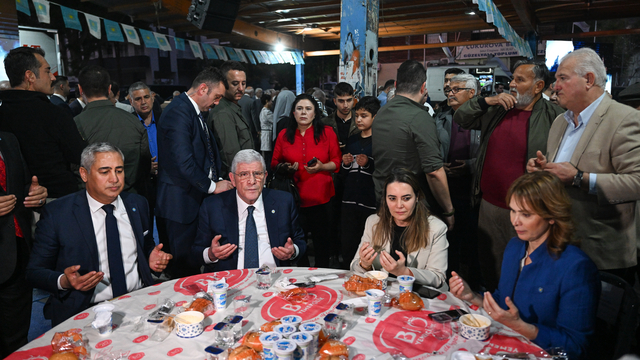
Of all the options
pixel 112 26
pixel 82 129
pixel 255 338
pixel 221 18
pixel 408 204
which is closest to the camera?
pixel 255 338

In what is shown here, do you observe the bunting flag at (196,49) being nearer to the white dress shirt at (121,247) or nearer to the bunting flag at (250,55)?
the bunting flag at (250,55)

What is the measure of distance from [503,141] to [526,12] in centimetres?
885

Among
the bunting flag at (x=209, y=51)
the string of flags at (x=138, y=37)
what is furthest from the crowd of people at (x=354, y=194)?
the bunting flag at (x=209, y=51)

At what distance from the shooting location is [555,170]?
2.15 meters

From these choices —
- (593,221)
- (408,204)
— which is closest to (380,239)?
(408,204)

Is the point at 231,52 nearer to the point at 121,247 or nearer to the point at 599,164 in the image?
the point at 121,247

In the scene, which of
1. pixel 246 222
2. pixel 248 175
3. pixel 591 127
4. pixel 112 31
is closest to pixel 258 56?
pixel 112 31

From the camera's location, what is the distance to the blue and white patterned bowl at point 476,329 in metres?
1.47

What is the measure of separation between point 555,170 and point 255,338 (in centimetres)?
175

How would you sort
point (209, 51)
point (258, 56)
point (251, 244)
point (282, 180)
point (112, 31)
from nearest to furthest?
point (251, 244) → point (282, 180) → point (112, 31) → point (209, 51) → point (258, 56)

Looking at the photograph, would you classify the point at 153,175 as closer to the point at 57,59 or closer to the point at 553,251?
the point at 553,251

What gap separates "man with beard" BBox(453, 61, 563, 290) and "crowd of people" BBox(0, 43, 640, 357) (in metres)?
0.01

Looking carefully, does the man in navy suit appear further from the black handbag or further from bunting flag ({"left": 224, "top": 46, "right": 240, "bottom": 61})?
bunting flag ({"left": 224, "top": 46, "right": 240, "bottom": 61})

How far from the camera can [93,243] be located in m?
2.17
